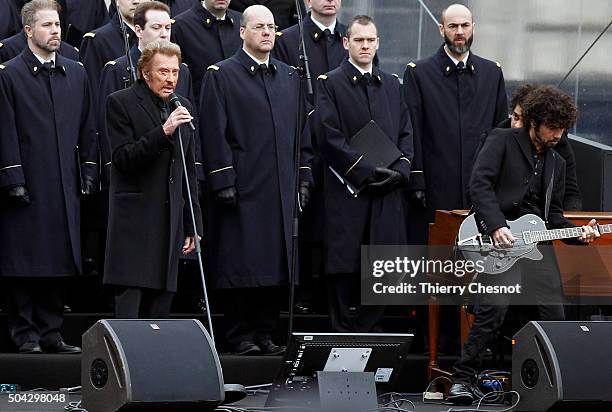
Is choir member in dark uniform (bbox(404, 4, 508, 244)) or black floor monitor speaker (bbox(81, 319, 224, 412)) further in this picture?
choir member in dark uniform (bbox(404, 4, 508, 244))

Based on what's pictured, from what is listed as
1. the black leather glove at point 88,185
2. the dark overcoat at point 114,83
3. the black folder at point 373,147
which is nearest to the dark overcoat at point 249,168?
the dark overcoat at point 114,83

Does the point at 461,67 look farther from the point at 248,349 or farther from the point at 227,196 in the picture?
the point at 248,349

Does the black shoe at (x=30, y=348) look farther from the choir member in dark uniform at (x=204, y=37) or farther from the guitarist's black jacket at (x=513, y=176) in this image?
the guitarist's black jacket at (x=513, y=176)

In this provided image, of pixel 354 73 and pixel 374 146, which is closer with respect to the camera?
pixel 374 146

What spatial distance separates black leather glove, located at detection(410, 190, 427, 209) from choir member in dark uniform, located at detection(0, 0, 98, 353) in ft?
6.58

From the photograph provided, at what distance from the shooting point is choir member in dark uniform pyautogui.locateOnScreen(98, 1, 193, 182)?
29.5ft

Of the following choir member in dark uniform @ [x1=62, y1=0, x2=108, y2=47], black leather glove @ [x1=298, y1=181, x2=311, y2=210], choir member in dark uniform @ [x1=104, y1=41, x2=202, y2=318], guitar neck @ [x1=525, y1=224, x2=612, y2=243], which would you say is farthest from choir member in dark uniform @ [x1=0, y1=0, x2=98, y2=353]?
guitar neck @ [x1=525, y1=224, x2=612, y2=243]

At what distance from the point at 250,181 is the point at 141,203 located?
126 cm

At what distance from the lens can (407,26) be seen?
12.4 metres

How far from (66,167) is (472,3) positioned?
14.7ft

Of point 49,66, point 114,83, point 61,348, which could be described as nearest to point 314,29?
point 114,83

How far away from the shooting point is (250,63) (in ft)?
30.2

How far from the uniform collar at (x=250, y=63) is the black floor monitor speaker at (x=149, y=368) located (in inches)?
98.7

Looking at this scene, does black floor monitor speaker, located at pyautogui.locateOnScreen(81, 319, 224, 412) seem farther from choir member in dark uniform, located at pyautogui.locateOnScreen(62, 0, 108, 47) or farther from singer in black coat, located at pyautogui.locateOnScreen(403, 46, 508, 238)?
choir member in dark uniform, located at pyautogui.locateOnScreen(62, 0, 108, 47)
